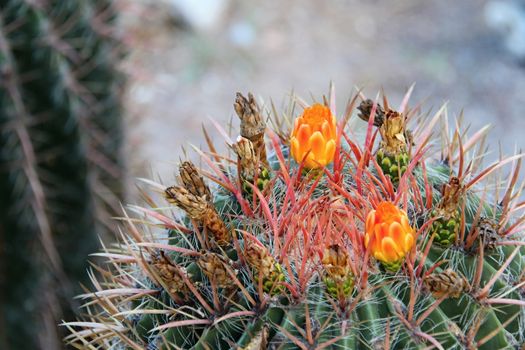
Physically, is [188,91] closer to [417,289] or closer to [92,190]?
[92,190]

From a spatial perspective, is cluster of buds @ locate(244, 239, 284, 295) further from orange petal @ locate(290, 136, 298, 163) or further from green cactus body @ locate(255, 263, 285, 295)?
orange petal @ locate(290, 136, 298, 163)

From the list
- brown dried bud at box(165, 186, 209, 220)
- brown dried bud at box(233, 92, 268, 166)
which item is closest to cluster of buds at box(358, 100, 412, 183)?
brown dried bud at box(233, 92, 268, 166)

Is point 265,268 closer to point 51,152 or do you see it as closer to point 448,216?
point 448,216

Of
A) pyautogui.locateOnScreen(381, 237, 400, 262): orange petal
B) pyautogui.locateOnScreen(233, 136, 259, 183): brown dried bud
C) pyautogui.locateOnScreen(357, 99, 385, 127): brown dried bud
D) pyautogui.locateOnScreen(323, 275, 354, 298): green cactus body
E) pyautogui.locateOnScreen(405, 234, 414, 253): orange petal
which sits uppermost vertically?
pyautogui.locateOnScreen(357, 99, 385, 127): brown dried bud

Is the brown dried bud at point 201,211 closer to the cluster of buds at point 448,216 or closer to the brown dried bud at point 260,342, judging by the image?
the brown dried bud at point 260,342

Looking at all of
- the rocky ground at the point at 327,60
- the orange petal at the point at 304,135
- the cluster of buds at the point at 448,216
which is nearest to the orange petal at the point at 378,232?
the cluster of buds at the point at 448,216

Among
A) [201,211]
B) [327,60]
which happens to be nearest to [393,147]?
[201,211]
